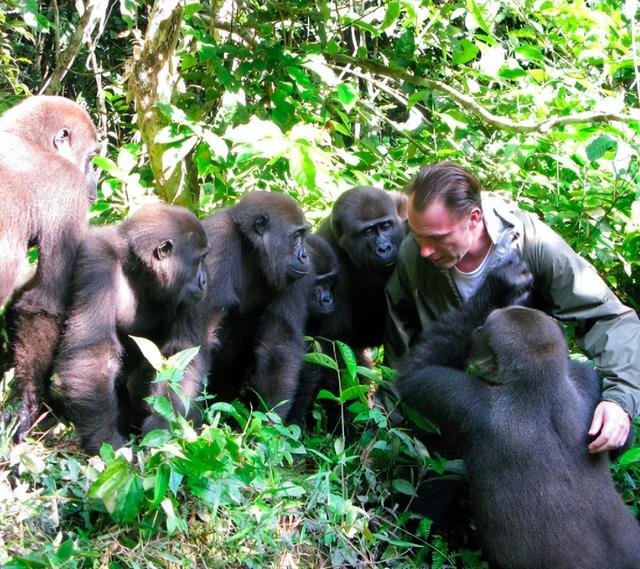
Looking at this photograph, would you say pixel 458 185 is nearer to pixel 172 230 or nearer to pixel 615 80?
pixel 172 230

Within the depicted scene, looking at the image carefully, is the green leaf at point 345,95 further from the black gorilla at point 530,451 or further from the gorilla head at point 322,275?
the black gorilla at point 530,451

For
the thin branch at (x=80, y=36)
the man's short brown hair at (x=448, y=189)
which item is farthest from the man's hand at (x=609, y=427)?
the thin branch at (x=80, y=36)

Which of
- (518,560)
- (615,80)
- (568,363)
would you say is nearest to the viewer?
(518,560)

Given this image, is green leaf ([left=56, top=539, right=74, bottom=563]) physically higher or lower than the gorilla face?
lower

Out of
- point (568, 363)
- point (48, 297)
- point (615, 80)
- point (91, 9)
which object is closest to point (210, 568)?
point (48, 297)

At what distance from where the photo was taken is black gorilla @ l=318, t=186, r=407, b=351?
5605 mm

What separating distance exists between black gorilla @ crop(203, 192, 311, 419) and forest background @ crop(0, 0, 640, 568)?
27 cm

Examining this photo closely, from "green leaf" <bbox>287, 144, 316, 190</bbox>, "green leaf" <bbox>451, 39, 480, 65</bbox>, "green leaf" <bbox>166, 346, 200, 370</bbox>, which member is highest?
"green leaf" <bbox>451, 39, 480, 65</bbox>

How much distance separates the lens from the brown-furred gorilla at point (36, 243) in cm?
430

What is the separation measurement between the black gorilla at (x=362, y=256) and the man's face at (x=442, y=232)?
0.70m

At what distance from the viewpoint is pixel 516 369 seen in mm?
3986

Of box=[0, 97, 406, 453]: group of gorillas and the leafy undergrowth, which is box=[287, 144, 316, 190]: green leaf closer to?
box=[0, 97, 406, 453]: group of gorillas

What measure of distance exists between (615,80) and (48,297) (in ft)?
21.7

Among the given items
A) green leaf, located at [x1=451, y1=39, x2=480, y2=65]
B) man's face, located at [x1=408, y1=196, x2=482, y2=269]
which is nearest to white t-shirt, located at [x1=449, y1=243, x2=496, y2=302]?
man's face, located at [x1=408, y1=196, x2=482, y2=269]
